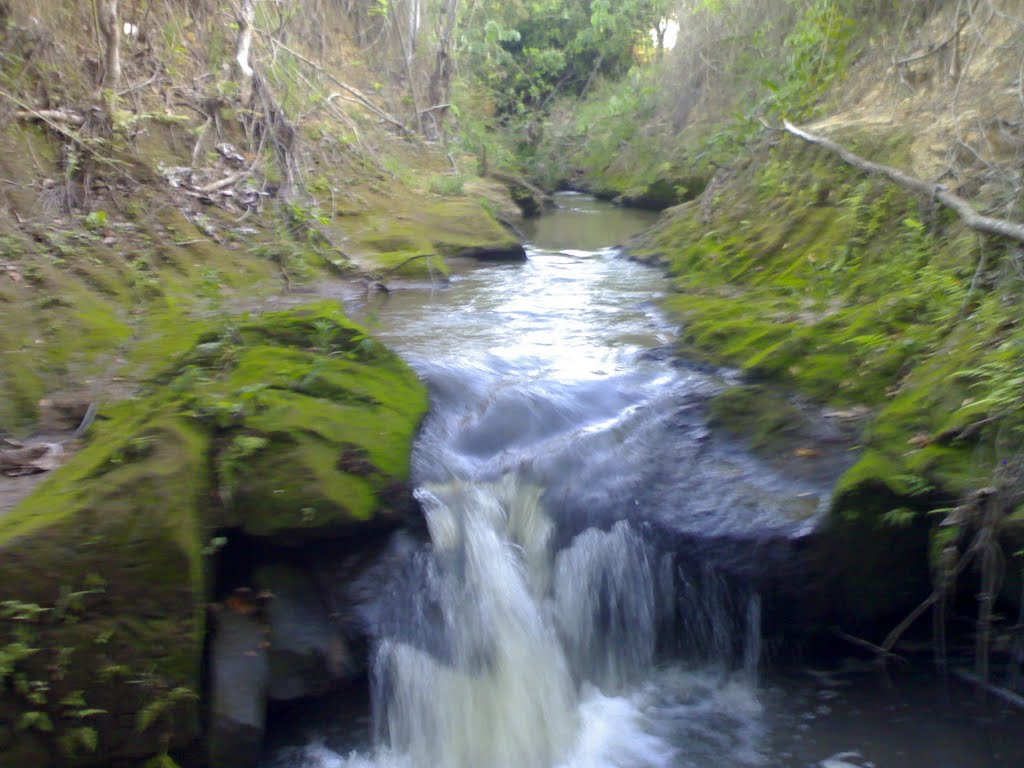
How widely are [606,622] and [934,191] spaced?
4.26 metres

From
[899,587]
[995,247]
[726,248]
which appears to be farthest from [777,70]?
[899,587]

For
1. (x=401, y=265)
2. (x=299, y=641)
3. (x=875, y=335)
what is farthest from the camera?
(x=401, y=265)

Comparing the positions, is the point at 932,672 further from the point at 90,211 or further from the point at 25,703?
the point at 90,211

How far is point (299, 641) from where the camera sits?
180 inches

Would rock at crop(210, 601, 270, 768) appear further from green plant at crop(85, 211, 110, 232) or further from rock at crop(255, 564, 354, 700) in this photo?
green plant at crop(85, 211, 110, 232)

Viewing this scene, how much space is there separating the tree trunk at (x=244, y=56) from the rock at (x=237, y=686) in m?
8.57

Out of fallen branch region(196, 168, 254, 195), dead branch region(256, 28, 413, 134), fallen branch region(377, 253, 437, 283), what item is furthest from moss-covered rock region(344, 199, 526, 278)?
dead branch region(256, 28, 413, 134)

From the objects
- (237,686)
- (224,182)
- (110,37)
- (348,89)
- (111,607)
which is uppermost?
(348,89)

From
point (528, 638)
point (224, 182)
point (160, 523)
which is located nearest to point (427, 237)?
point (224, 182)

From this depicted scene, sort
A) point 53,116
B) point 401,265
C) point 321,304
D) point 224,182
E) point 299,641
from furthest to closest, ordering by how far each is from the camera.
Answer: point 401,265
point 224,182
point 53,116
point 321,304
point 299,641

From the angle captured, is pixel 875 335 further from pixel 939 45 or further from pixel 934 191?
pixel 939 45

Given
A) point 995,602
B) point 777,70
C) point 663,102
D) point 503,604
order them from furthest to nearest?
point 663,102, point 777,70, point 503,604, point 995,602

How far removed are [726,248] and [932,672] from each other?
682cm

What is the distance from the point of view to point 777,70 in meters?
15.6
